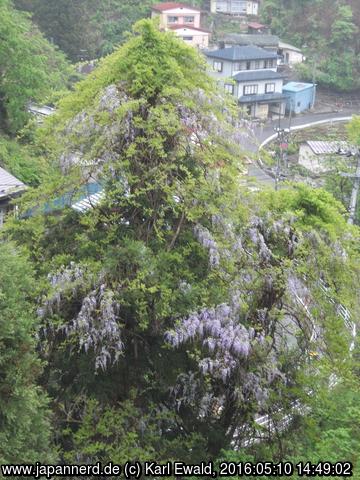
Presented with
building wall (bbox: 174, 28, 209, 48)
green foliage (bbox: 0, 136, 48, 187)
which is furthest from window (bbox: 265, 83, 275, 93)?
green foliage (bbox: 0, 136, 48, 187)

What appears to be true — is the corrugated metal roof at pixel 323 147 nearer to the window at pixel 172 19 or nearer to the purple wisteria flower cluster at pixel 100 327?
the window at pixel 172 19

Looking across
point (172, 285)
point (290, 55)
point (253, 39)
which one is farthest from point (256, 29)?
A: point (172, 285)

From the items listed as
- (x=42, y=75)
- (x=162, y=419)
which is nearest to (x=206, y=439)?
(x=162, y=419)

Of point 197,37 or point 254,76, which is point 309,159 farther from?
point 197,37

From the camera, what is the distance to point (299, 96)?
4459cm

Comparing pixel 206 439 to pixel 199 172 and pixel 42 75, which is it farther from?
pixel 42 75

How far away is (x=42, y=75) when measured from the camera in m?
21.4

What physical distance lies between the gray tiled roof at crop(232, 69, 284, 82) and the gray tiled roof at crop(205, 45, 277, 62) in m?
0.96

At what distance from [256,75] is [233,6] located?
618 inches

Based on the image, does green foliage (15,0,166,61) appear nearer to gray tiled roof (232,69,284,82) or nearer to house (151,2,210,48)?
house (151,2,210,48)

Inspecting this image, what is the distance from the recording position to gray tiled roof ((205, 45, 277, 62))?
138 ft

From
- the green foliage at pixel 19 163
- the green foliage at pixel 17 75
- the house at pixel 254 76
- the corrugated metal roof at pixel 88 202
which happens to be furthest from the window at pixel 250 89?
the corrugated metal roof at pixel 88 202

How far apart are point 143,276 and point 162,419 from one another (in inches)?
77.4

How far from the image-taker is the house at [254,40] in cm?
4673
